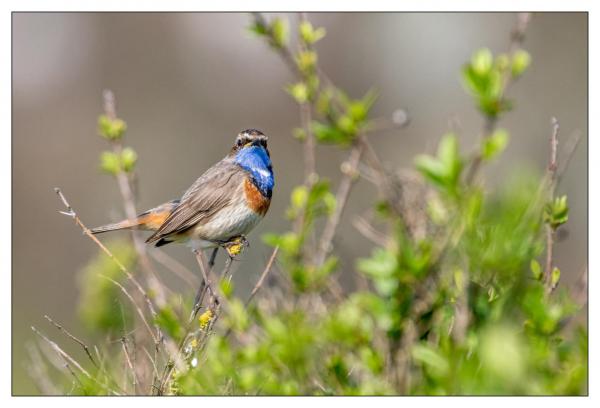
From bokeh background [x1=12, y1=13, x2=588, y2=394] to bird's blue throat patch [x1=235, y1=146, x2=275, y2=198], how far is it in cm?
44

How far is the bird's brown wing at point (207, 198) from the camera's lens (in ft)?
16.7

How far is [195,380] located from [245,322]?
16.7 inches

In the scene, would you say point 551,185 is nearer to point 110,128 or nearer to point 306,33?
point 306,33

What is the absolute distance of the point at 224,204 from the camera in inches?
201

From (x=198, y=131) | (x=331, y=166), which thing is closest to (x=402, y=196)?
(x=331, y=166)

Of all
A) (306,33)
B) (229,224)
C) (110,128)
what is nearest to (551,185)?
(306,33)

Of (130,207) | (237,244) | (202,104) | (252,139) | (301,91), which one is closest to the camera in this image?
(301,91)

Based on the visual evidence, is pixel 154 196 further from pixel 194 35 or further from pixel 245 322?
pixel 245 322

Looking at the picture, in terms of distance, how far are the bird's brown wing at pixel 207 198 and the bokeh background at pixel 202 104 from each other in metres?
0.41

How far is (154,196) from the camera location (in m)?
7.25

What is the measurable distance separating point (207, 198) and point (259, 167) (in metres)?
0.43

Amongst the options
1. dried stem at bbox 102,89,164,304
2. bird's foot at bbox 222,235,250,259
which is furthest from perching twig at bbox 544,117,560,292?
bird's foot at bbox 222,235,250,259

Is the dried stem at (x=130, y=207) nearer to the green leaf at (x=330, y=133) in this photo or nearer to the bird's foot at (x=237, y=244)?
the green leaf at (x=330, y=133)

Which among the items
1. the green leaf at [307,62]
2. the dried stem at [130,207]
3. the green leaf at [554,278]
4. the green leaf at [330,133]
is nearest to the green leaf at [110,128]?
the dried stem at [130,207]
